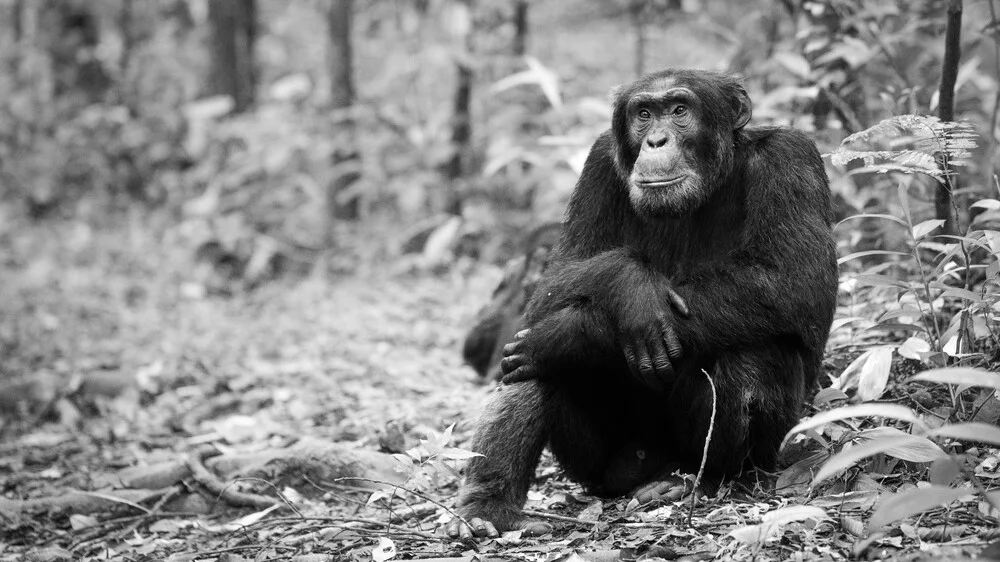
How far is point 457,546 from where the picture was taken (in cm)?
400

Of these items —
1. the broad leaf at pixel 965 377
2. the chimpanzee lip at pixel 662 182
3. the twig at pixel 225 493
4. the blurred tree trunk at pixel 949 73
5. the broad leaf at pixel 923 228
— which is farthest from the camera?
the twig at pixel 225 493

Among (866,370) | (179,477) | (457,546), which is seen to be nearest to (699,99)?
(866,370)

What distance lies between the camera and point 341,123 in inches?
504

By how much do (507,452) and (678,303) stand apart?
1092mm

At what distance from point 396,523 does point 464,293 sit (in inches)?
223

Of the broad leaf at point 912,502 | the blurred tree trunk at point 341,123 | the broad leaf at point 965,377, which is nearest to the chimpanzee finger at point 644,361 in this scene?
the broad leaf at point 965,377

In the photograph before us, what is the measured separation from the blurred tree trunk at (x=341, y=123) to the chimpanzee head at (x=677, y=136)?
7967 mm

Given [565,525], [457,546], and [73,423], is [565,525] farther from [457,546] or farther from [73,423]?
[73,423]

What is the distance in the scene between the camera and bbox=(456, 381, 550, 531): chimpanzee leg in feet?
14.0

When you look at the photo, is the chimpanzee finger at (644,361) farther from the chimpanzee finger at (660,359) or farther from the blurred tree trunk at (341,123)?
the blurred tree trunk at (341,123)

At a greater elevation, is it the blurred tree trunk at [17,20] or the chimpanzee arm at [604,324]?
the blurred tree trunk at [17,20]

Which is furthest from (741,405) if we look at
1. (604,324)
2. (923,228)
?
(923,228)

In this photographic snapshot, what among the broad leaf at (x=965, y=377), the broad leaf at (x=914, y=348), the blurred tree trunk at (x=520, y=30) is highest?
the blurred tree trunk at (x=520, y=30)

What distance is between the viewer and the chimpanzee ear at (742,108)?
4.79 m
